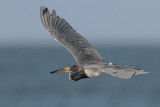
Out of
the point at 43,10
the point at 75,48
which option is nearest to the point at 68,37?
the point at 75,48

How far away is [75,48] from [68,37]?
0.54 meters

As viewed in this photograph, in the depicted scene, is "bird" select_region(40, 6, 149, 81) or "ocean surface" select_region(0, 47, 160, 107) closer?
"bird" select_region(40, 6, 149, 81)

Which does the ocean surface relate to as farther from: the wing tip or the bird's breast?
the bird's breast

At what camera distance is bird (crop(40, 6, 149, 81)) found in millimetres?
16125

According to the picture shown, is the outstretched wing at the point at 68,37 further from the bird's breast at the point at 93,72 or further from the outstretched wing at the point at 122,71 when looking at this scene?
the outstretched wing at the point at 122,71

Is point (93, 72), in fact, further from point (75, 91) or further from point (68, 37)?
point (75, 91)

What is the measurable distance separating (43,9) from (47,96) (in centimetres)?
1836

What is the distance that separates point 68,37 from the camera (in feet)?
58.4

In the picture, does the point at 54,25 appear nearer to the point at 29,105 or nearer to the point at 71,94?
the point at 29,105

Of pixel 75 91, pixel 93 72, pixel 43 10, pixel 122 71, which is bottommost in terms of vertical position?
pixel 122 71

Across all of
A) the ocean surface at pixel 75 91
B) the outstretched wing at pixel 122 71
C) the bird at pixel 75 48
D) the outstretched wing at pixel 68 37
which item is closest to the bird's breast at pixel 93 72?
the bird at pixel 75 48

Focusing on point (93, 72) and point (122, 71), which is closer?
point (122, 71)

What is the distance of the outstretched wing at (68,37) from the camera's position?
56.5 ft

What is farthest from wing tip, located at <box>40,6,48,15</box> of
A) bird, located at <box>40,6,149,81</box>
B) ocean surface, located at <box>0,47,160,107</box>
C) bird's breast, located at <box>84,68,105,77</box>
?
ocean surface, located at <box>0,47,160,107</box>
